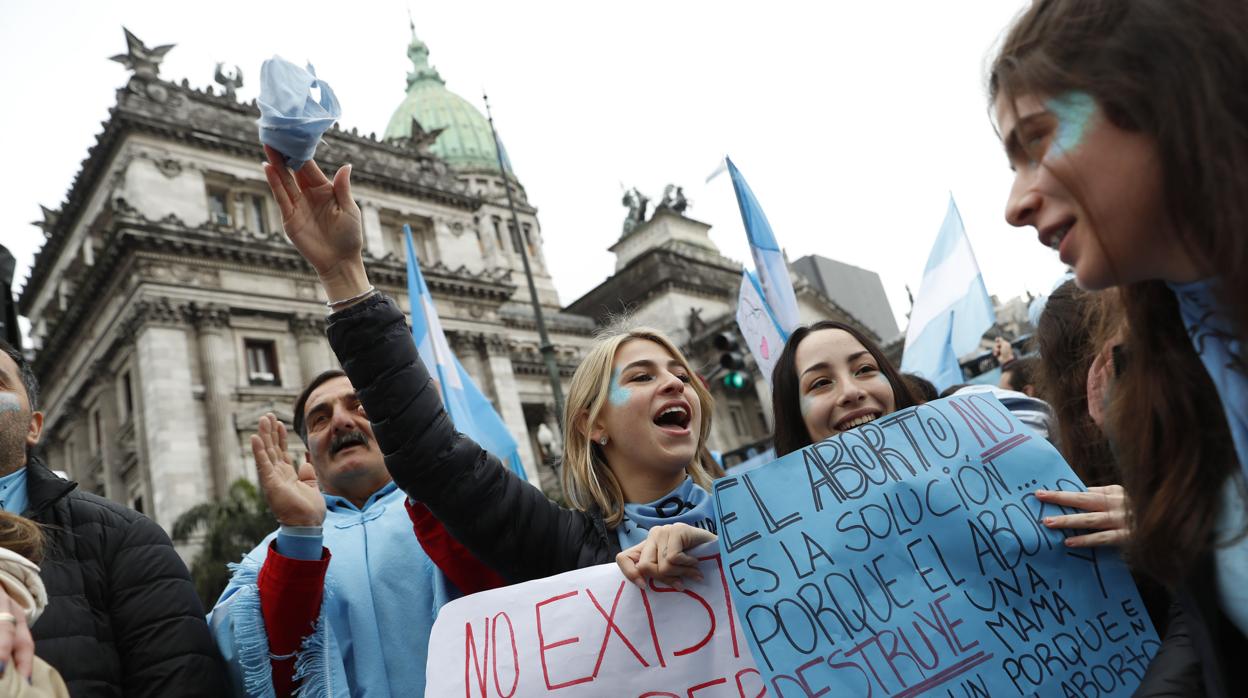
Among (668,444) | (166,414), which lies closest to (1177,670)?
(668,444)

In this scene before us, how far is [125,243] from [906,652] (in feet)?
86.8

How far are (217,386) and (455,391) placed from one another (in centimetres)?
1811

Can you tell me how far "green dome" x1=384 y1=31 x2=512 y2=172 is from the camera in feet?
165

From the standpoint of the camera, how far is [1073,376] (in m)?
2.81

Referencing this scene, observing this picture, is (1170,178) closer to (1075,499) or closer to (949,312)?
(1075,499)

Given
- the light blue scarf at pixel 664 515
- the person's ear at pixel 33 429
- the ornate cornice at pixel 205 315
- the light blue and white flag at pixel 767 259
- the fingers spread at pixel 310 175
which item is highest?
the ornate cornice at pixel 205 315

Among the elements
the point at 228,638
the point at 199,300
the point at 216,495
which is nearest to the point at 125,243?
the point at 199,300

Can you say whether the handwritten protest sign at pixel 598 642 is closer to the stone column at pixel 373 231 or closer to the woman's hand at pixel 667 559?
the woman's hand at pixel 667 559

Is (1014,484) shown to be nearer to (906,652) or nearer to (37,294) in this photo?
(906,652)

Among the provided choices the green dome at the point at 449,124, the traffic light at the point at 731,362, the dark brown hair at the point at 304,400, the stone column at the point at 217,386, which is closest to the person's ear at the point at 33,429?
the dark brown hair at the point at 304,400

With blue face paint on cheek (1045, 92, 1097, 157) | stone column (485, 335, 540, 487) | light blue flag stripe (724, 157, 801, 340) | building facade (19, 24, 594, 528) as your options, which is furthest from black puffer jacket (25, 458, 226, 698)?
stone column (485, 335, 540, 487)

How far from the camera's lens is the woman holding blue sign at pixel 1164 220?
1312 mm

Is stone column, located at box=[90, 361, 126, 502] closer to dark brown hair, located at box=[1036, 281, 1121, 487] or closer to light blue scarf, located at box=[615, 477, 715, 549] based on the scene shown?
light blue scarf, located at box=[615, 477, 715, 549]

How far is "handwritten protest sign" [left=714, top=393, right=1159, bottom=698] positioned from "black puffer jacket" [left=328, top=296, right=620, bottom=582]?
0.66m
